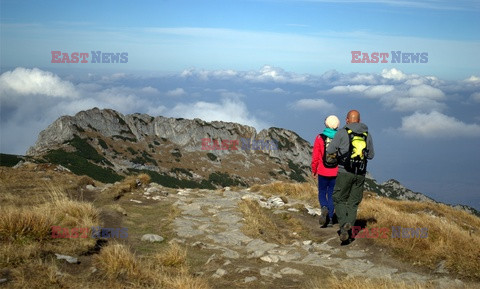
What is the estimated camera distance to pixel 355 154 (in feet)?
33.2

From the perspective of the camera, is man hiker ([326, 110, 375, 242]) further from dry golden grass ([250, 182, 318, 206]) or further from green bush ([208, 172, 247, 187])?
green bush ([208, 172, 247, 187])

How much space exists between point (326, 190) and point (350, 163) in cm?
254

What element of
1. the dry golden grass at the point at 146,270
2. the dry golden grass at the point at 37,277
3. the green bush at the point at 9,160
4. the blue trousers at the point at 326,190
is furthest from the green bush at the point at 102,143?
the dry golden grass at the point at 37,277

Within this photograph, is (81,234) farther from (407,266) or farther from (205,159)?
(205,159)

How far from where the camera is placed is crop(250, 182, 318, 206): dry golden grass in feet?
63.7

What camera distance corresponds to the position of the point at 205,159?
454 feet

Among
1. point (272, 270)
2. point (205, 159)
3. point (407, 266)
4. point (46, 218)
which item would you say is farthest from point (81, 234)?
point (205, 159)

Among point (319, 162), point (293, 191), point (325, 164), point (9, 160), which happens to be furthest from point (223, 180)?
point (325, 164)

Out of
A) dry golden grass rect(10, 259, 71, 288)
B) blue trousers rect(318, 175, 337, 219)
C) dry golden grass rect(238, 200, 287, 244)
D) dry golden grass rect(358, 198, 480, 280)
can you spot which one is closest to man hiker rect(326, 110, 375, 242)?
dry golden grass rect(358, 198, 480, 280)

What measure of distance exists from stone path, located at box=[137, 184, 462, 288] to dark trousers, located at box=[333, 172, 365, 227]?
868 millimetres

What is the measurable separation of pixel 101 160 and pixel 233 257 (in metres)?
96.7

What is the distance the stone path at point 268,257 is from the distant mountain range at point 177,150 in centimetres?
7046

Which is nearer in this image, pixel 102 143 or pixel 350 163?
pixel 350 163

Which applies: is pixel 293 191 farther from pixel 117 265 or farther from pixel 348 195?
pixel 117 265
